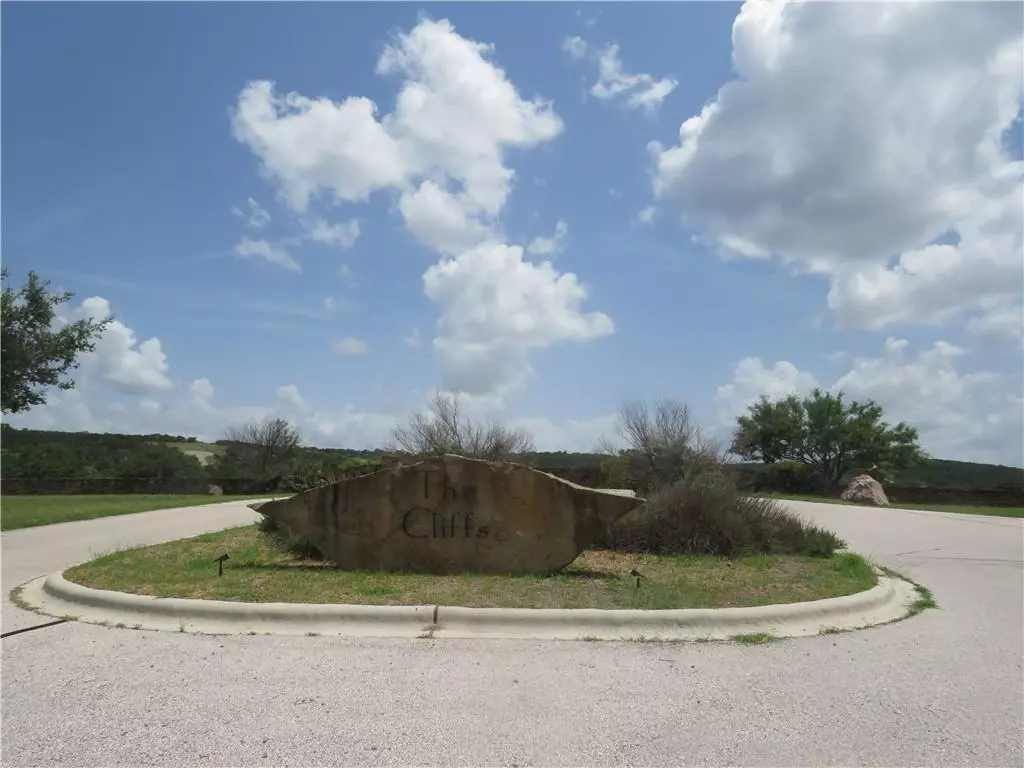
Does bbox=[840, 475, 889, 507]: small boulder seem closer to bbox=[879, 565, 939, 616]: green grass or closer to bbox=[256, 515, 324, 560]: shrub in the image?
bbox=[879, 565, 939, 616]: green grass

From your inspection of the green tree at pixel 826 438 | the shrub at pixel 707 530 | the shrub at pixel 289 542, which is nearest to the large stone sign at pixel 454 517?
the shrub at pixel 289 542

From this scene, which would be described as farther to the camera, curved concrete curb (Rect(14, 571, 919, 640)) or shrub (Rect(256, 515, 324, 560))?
shrub (Rect(256, 515, 324, 560))

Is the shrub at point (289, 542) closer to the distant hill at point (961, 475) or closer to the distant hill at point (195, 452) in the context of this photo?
the distant hill at point (195, 452)

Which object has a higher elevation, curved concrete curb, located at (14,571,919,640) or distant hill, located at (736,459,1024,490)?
distant hill, located at (736,459,1024,490)

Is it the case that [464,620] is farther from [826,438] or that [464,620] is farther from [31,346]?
[826,438]

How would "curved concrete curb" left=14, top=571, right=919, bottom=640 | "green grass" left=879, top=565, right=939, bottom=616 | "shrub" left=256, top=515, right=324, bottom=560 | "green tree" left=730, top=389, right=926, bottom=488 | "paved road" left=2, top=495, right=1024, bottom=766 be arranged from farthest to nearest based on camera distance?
"green tree" left=730, top=389, right=926, bottom=488 < "shrub" left=256, top=515, right=324, bottom=560 < "green grass" left=879, top=565, right=939, bottom=616 < "curved concrete curb" left=14, top=571, right=919, bottom=640 < "paved road" left=2, top=495, right=1024, bottom=766

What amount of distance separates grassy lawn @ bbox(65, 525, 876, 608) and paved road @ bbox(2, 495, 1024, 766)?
105 cm

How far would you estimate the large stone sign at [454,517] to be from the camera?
841 centimetres

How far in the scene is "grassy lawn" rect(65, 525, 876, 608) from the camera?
22.5 ft

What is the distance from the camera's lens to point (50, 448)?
48094 mm

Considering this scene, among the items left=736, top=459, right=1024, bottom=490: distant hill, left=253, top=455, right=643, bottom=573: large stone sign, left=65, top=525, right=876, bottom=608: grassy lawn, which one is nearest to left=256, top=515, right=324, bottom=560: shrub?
left=65, top=525, right=876, bottom=608: grassy lawn

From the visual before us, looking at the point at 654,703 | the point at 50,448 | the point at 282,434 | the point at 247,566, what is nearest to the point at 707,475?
the point at 247,566

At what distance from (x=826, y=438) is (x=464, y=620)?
39.8 m

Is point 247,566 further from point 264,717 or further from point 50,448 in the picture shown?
point 50,448
